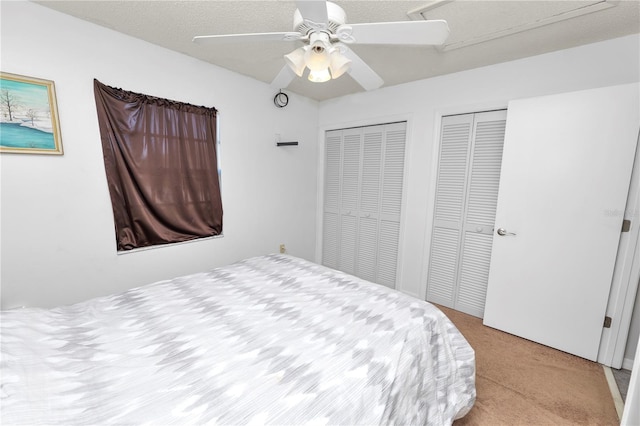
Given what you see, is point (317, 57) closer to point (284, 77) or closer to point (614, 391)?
point (284, 77)

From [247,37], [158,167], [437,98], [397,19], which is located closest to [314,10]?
[247,37]

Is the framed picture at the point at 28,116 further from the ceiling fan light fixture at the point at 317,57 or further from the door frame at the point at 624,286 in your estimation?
the door frame at the point at 624,286

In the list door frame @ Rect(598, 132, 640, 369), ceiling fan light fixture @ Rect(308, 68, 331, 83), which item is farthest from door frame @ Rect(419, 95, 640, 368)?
ceiling fan light fixture @ Rect(308, 68, 331, 83)

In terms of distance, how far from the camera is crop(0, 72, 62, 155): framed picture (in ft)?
5.57

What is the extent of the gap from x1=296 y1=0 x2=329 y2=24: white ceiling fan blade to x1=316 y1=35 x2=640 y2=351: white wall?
2056mm

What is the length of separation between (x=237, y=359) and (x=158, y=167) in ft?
6.29

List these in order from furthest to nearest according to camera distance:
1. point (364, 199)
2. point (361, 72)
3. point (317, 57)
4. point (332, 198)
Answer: point (332, 198), point (364, 199), point (361, 72), point (317, 57)

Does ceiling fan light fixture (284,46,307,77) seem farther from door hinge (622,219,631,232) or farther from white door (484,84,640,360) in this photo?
door hinge (622,219,631,232)

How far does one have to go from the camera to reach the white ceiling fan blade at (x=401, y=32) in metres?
1.14

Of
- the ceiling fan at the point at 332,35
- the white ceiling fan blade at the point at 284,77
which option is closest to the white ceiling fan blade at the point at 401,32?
the ceiling fan at the point at 332,35

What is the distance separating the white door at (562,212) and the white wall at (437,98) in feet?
0.69

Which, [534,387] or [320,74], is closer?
[320,74]

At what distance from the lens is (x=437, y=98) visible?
9.14ft

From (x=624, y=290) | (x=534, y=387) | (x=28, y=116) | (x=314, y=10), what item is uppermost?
(x=314, y=10)
